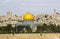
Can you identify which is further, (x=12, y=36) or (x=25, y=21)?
(x=25, y=21)

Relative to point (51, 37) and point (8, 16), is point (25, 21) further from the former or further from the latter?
point (8, 16)

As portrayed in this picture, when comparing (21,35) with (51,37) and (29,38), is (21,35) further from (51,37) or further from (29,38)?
(51,37)

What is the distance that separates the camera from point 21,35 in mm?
23766

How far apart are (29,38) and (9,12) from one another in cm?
4159

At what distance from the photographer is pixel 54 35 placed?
24.1m

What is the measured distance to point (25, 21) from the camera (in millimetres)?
42688

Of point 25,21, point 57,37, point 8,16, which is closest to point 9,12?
point 8,16

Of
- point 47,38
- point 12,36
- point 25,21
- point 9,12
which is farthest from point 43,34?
→ point 9,12

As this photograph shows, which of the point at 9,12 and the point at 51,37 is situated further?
the point at 9,12

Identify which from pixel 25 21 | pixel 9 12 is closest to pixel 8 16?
pixel 9 12

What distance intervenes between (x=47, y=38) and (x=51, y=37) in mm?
391

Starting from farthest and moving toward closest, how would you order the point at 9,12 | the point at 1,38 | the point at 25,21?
the point at 9,12
the point at 25,21
the point at 1,38

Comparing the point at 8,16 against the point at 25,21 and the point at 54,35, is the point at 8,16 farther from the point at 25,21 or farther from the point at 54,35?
the point at 54,35

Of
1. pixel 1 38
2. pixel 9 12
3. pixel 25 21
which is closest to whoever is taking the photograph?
pixel 1 38
